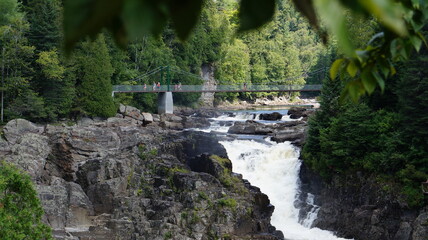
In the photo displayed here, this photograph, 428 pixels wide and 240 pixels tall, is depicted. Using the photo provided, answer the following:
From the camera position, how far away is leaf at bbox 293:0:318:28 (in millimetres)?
690

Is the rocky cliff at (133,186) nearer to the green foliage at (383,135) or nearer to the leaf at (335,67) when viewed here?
the green foliage at (383,135)

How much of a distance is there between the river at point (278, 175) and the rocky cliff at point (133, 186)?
1036mm

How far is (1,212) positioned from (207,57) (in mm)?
53195

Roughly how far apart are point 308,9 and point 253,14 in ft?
0.28

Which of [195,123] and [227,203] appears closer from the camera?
[227,203]

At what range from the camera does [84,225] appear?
1886 centimetres

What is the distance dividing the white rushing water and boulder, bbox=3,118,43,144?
10.7 m

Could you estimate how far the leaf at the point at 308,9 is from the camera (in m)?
0.69

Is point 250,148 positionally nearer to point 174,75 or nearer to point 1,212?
point 1,212

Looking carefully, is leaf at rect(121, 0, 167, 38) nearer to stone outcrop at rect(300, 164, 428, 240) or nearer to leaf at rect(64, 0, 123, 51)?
leaf at rect(64, 0, 123, 51)

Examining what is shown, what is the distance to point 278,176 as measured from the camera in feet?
84.3

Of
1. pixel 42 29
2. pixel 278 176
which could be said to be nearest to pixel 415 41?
pixel 278 176

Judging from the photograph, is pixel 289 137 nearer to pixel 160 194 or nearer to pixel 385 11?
pixel 160 194

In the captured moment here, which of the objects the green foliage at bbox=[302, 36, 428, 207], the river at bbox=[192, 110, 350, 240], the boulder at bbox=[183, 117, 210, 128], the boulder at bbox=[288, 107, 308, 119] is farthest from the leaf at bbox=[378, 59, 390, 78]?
the boulder at bbox=[288, 107, 308, 119]
